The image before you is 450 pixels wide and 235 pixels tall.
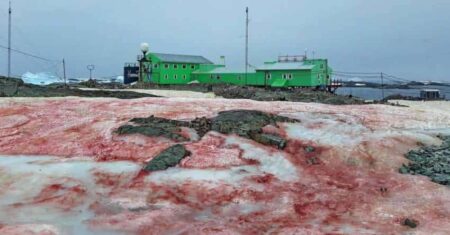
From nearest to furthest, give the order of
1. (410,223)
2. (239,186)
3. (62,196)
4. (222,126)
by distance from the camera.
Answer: (410,223) < (62,196) < (239,186) < (222,126)

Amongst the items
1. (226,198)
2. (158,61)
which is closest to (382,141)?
(226,198)

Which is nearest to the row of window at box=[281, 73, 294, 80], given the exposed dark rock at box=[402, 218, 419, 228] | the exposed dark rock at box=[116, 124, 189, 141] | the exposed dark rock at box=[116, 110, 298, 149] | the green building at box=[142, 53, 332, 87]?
the green building at box=[142, 53, 332, 87]

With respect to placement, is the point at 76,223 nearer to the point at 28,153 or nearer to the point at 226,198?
the point at 226,198

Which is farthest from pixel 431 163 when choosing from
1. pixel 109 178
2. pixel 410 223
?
pixel 109 178

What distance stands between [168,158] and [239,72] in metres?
49.3

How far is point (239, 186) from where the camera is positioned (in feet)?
38.6

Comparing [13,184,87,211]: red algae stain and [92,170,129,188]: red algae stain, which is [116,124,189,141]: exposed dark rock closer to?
[92,170,129,188]: red algae stain

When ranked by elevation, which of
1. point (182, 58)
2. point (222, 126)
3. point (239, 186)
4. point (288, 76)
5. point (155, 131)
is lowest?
point (239, 186)

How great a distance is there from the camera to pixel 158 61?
2478 inches

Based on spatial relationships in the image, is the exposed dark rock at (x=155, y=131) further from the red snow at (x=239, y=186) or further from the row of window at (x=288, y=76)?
the row of window at (x=288, y=76)

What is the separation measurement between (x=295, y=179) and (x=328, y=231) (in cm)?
332

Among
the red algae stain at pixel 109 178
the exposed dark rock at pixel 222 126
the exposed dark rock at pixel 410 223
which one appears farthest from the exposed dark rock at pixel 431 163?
the red algae stain at pixel 109 178

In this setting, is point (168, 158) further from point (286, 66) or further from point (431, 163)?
point (286, 66)

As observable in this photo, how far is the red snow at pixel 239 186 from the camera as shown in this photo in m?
9.67
